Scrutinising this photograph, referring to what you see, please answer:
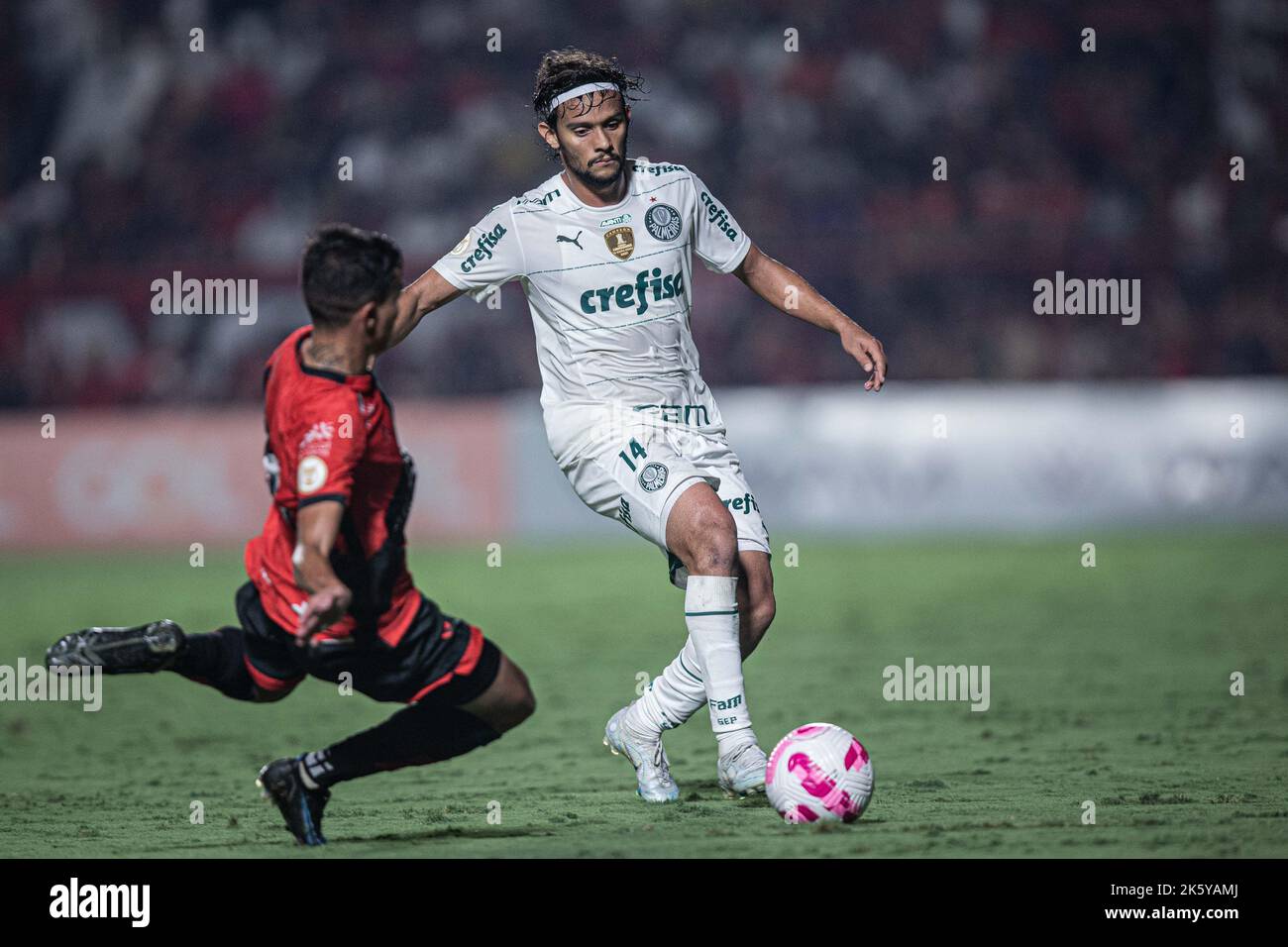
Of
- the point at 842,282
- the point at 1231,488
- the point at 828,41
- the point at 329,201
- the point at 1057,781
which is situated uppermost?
the point at 828,41

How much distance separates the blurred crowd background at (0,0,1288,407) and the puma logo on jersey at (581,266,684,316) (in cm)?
1275

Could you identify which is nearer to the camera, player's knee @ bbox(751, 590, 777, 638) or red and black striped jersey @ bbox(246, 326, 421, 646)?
red and black striped jersey @ bbox(246, 326, 421, 646)

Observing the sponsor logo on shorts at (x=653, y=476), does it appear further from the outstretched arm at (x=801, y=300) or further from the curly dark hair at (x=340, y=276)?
the curly dark hair at (x=340, y=276)

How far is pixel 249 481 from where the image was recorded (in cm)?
1692

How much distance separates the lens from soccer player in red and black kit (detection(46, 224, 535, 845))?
→ 438cm

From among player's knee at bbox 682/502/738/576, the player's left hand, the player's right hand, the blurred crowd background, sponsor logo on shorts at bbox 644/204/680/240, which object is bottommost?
the player's right hand

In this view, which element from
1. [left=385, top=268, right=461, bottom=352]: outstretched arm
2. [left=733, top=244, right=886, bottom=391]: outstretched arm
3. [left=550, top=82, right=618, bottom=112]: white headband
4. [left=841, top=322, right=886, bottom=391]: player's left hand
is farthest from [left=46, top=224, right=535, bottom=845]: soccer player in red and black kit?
[left=733, top=244, right=886, bottom=391]: outstretched arm

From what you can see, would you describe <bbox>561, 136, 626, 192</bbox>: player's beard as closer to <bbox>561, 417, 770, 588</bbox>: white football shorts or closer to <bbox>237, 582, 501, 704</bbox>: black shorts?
<bbox>561, 417, 770, 588</bbox>: white football shorts

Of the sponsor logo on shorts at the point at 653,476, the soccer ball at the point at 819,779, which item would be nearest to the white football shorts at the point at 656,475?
the sponsor logo on shorts at the point at 653,476

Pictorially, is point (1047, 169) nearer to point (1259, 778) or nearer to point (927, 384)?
point (927, 384)

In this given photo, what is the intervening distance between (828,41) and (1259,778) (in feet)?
55.5

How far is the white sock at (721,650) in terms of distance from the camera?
5.55 meters

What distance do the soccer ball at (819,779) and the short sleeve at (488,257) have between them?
192 centimetres

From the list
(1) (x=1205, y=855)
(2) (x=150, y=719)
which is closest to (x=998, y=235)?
(2) (x=150, y=719)
